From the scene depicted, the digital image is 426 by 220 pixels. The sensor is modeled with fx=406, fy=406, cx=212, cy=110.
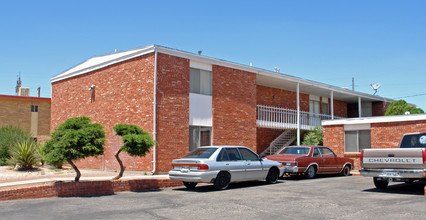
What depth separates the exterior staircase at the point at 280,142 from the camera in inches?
980

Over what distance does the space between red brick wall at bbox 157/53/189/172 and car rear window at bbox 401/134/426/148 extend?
9178 millimetres

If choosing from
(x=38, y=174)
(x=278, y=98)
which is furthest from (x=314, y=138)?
(x=38, y=174)

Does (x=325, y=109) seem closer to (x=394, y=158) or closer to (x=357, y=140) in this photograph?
(x=357, y=140)

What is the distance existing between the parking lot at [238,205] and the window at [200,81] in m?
7.72

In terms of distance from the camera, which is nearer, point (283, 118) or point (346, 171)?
point (346, 171)

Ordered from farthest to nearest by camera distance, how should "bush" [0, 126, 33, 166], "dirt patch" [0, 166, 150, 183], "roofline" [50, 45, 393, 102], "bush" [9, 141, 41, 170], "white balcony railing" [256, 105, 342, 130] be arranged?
"white balcony railing" [256, 105, 342, 130]
"bush" [0, 126, 33, 166]
"roofline" [50, 45, 393, 102]
"bush" [9, 141, 41, 170]
"dirt patch" [0, 166, 150, 183]

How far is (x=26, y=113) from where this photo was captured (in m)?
31.2

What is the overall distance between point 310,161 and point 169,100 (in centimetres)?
651

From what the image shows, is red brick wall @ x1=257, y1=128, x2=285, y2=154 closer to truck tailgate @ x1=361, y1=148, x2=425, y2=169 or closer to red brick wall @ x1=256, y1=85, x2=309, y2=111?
red brick wall @ x1=256, y1=85, x2=309, y2=111

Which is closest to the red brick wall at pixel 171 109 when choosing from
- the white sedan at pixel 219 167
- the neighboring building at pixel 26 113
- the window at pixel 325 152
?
the white sedan at pixel 219 167

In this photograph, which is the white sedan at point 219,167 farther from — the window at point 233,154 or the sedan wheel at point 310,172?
the sedan wheel at point 310,172

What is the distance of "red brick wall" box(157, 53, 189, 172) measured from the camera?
1730 cm

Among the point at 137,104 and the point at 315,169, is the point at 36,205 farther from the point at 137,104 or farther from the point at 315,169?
the point at 315,169

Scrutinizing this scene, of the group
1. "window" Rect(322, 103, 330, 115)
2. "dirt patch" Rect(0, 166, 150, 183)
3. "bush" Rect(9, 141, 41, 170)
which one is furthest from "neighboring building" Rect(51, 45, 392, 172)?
"window" Rect(322, 103, 330, 115)
